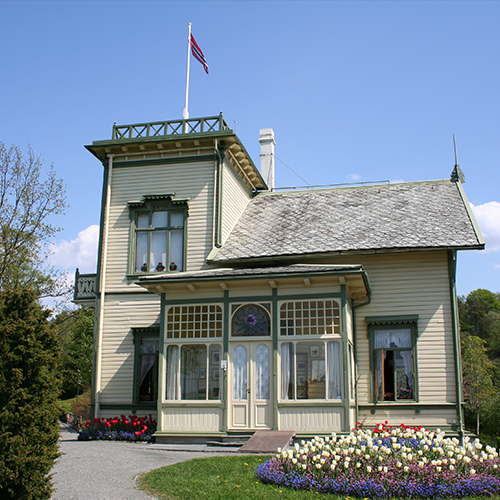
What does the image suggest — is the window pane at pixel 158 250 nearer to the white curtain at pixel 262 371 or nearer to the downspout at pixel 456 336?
the white curtain at pixel 262 371

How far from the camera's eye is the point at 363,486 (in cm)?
813

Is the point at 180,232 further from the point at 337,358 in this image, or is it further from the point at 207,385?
the point at 337,358

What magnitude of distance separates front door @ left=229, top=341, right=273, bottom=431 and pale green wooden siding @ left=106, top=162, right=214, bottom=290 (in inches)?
143

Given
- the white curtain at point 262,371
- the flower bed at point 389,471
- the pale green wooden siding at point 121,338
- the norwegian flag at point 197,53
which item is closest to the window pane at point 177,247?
the pale green wooden siding at point 121,338

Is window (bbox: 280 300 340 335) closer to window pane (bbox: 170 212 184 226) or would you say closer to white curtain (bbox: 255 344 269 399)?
white curtain (bbox: 255 344 269 399)

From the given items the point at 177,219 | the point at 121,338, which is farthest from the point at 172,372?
the point at 177,219

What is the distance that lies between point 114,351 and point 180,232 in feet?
13.4

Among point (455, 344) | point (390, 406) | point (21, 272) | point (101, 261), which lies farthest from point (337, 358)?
point (21, 272)

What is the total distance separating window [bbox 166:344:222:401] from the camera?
14.1m

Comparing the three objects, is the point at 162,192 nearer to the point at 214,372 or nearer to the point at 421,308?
the point at 214,372

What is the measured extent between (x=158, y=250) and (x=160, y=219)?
99cm

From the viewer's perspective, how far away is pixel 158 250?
17.3m

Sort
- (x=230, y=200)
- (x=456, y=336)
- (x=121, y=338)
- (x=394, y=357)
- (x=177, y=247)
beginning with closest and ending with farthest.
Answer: (x=456, y=336) → (x=394, y=357) → (x=121, y=338) → (x=177, y=247) → (x=230, y=200)

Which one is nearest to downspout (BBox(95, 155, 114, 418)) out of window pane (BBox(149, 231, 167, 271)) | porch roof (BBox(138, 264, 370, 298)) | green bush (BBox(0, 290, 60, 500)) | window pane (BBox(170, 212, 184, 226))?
window pane (BBox(149, 231, 167, 271))
